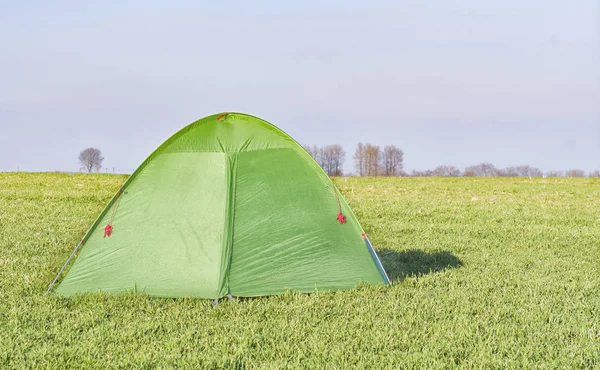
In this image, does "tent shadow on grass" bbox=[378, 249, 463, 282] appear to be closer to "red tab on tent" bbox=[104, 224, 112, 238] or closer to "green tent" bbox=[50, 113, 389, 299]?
"green tent" bbox=[50, 113, 389, 299]

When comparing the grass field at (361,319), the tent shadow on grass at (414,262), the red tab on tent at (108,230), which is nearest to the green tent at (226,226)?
the red tab on tent at (108,230)

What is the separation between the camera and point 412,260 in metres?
8.91

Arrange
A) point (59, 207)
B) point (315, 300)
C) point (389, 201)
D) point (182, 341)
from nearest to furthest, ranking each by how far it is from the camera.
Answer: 1. point (182, 341)
2. point (315, 300)
3. point (59, 207)
4. point (389, 201)

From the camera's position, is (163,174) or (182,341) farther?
(163,174)

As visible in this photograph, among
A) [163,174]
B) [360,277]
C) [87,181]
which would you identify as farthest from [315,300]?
[87,181]

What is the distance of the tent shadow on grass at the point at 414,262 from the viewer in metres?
7.91

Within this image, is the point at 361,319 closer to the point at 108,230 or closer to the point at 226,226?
the point at 226,226

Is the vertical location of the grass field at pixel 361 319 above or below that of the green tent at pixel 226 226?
below

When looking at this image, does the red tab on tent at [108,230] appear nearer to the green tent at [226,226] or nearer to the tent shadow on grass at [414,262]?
the green tent at [226,226]

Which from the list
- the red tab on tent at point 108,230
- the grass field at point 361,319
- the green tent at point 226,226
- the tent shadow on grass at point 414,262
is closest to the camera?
the grass field at point 361,319

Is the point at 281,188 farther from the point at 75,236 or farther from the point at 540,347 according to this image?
the point at 75,236

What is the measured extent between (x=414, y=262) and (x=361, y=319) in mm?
3268

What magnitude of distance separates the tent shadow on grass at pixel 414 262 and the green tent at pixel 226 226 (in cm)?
88

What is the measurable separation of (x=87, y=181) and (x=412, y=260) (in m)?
18.5
